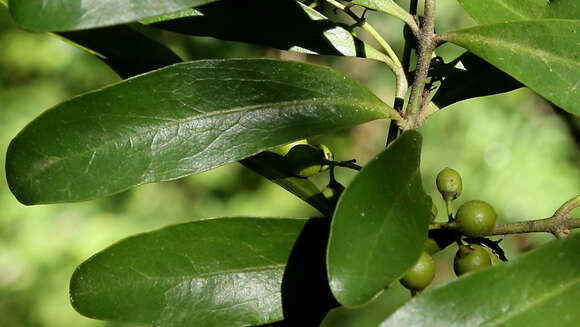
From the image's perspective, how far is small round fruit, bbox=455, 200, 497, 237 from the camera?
35.8 inches

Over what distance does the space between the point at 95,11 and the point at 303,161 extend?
45 cm

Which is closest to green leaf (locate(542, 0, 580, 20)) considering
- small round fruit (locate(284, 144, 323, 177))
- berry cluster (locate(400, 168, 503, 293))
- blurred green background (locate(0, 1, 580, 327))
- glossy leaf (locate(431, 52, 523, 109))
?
glossy leaf (locate(431, 52, 523, 109))

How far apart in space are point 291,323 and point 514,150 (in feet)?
10.6

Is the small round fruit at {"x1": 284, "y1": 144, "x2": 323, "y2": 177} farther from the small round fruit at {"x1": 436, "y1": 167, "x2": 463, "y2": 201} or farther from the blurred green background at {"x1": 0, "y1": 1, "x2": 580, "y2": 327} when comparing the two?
the blurred green background at {"x1": 0, "y1": 1, "x2": 580, "y2": 327}

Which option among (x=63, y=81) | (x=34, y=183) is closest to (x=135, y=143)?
(x=34, y=183)

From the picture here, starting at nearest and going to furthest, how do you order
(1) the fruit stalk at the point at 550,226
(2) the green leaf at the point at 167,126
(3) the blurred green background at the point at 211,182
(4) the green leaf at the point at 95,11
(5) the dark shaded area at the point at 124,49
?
1. (4) the green leaf at the point at 95,11
2. (2) the green leaf at the point at 167,126
3. (1) the fruit stalk at the point at 550,226
4. (5) the dark shaded area at the point at 124,49
5. (3) the blurred green background at the point at 211,182

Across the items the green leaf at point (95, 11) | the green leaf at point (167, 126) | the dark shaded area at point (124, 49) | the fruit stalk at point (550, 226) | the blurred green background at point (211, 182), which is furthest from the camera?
the blurred green background at point (211, 182)

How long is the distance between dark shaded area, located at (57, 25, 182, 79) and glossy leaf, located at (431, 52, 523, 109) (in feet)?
1.56

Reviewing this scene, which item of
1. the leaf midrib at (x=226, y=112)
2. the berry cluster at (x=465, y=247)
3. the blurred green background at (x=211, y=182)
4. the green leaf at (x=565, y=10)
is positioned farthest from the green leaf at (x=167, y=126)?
the blurred green background at (x=211, y=182)

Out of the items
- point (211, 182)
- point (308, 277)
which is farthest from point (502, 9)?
point (211, 182)

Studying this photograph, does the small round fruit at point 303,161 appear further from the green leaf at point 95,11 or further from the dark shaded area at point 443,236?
the green leaf at point 95,11

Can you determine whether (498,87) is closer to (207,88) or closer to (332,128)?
(332,128)

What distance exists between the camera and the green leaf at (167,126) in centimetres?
82

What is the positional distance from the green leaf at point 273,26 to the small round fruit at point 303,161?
0.17 m
